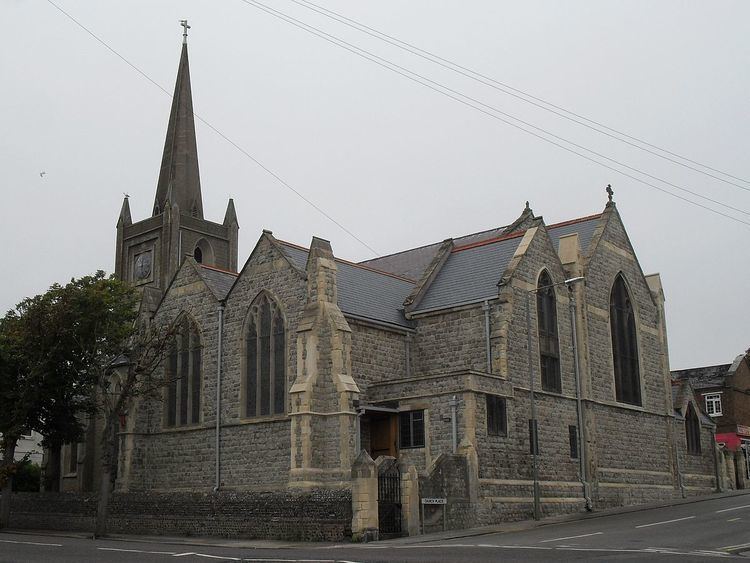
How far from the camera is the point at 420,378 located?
1206 inches

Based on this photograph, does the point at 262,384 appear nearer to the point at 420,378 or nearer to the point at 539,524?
the point at 420,378

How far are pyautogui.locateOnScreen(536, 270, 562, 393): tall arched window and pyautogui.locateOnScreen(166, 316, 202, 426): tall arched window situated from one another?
44.4ft

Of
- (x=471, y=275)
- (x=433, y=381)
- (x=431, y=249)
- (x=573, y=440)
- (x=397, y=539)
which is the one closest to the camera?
(x=397, y=539)

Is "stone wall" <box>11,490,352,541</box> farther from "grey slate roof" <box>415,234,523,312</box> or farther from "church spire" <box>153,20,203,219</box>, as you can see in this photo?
"church spire" <box>153,20,203,219</box>

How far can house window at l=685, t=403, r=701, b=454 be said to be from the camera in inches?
1673

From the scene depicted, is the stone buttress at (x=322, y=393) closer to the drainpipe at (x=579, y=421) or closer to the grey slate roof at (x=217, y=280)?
the grey slate roof at (x=217, y=280)

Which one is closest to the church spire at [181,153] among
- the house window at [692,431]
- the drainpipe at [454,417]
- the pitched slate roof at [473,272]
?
the pitched slate roof at [473,272]

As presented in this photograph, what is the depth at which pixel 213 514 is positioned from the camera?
89.8ft

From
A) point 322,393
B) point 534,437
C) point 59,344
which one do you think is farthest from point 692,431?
point 59,344

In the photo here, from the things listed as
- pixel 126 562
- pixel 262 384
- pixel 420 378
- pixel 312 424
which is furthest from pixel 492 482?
pixel 126 562

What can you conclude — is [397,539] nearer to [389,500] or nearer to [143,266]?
[389,500]

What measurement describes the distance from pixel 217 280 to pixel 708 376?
128ft

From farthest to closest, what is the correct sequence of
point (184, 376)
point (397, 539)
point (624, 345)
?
point (624, 345)
point (184, 376)
point (397, 539)

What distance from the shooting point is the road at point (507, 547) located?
17141 millimetres
